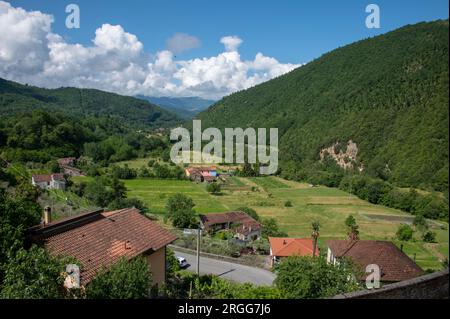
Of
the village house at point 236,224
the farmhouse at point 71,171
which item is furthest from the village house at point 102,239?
the farmhouse at point 71,171

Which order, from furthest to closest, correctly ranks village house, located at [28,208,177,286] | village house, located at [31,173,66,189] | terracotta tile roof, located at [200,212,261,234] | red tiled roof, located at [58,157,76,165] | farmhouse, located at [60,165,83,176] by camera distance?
red tiled roof, located at [58,157,76,165] < farmhouse, located at [60,165,83,176] < village house, located at [31,173,66,189] < terracotta tile roof, located at [200,212,261,234] < village house, located at [28,208,177,286]

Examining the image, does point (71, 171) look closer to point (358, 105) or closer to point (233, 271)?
point (233, 271)

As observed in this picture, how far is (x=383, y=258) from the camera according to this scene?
18.1m

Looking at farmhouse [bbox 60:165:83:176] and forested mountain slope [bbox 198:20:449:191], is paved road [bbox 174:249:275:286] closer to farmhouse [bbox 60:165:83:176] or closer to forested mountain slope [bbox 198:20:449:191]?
forested mountain slope [bbox 198:20:449:191]

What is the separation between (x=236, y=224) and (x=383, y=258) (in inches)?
870

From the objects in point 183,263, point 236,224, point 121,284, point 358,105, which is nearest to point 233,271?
point 183,263

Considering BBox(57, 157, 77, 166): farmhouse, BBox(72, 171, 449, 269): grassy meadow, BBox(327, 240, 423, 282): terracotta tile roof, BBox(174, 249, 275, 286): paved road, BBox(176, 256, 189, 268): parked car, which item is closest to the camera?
BBox(327, 240, 423, 282): terracotta tile roof

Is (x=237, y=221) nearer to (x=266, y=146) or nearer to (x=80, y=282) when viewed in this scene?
(x=80, y=282)

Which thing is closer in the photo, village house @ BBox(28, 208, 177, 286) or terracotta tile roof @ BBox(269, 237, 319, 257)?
village house @ BBox(28, 208, 177, 286)

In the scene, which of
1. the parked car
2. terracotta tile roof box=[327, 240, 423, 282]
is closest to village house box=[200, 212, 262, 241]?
the parked car

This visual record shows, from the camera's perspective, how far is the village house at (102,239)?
1036 cm

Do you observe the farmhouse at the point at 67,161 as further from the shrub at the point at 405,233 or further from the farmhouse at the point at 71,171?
the shrub at the point at 405,233

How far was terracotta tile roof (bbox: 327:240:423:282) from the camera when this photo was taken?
55.1 feet

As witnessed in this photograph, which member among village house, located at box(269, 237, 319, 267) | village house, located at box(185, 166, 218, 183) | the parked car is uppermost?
village house, located at box(185, 166, 218, 183)
